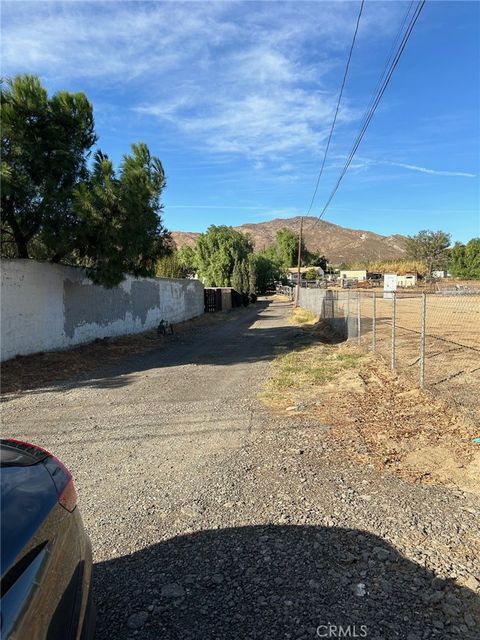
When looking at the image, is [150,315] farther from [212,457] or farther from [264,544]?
[264,544]

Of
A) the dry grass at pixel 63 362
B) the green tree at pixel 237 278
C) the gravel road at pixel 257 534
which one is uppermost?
the green tree at pixel 237 278

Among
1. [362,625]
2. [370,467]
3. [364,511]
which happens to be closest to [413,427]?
[370,467]

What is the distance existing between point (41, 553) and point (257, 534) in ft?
6.82

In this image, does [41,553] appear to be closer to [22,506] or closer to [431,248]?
[22,506]

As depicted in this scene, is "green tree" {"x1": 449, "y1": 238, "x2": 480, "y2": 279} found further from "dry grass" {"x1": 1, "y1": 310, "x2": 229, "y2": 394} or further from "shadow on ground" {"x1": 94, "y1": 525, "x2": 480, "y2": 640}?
"shadow on ground" {"x1": 94, "y1": 525, "x2": 480, "y2": 640}

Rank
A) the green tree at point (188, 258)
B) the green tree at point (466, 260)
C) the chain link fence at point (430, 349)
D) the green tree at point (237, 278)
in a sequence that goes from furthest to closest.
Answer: the green tree at point (466, 260) < the green tree at point (188, 258) < the green tree at point (237, 278) < the chain link fence at point (430, 349)

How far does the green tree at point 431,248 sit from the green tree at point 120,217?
11656 centimetres

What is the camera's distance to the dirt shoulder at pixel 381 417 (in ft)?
15.9

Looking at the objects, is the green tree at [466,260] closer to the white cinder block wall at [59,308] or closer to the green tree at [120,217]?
the white cinder block wall at [59,308]

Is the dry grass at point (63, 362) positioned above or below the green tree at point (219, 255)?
below

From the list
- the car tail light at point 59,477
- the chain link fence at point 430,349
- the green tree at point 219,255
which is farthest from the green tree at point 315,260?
the car tail light at point 59,477

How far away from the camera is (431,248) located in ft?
395

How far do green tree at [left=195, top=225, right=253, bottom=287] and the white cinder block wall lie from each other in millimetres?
29956

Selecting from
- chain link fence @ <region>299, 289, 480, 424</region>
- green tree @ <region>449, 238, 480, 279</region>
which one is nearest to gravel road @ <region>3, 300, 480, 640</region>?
chain link fence @ <region>299, 289, 480, 424</region>
